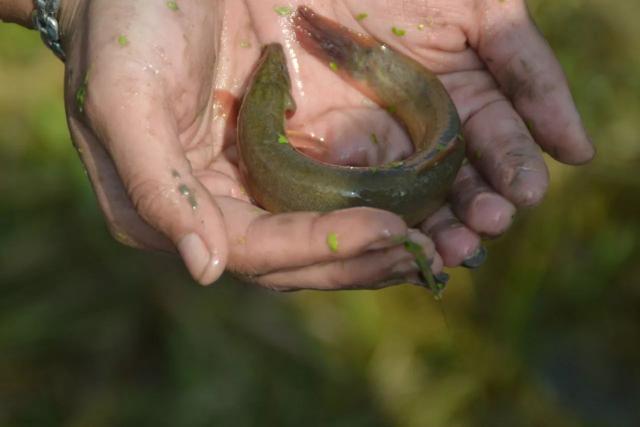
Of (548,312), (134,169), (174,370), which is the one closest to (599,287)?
(548,312)

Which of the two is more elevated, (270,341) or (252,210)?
(252,210)

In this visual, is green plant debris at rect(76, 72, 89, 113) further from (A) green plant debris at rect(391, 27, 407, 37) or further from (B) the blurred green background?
(B) the blurred green background

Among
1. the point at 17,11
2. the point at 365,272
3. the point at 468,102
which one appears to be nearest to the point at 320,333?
the point at 468,102

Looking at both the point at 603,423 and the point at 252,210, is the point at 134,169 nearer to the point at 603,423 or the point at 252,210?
the point at 252,210

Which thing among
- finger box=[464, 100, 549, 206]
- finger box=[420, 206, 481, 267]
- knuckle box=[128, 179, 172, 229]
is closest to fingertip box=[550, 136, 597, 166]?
finger box=[464, 100, 549, 206]

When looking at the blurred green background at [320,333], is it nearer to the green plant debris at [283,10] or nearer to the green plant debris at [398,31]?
the green plant debris at [398,31]

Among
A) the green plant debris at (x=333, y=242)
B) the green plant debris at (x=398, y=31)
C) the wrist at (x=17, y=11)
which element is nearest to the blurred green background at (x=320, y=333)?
the wrist at (x=17, y=11)

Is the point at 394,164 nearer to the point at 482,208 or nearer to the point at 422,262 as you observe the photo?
the point at 482,208
